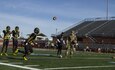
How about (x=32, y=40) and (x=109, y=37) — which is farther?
(x=109, y=37)

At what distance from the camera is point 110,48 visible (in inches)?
1967

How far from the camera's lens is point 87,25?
71.0 m

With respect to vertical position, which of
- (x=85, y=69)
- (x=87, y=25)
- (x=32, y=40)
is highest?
(x=87, y=25)

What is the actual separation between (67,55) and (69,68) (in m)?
10.2

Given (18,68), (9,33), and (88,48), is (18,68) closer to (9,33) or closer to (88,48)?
(9,33)

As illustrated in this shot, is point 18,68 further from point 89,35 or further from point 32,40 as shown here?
point 89,35

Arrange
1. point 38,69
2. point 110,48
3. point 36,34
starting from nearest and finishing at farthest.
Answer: point 38,69, point 36,34, point 110,48

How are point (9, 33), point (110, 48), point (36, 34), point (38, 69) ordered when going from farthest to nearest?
point (110, 48) < point (9, 33) < point (36, 34) < point (38, 69)

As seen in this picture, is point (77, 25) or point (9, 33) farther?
point (77, 25)

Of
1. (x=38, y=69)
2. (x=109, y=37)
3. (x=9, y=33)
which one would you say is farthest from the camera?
(x=109, y=37)

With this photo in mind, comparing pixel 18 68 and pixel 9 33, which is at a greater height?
pixel 9 33

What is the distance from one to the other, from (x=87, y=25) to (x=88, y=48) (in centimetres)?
2040

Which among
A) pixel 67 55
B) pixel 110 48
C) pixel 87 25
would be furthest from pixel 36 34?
pixel 87 25

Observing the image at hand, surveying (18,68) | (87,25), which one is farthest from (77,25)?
(18,68)
